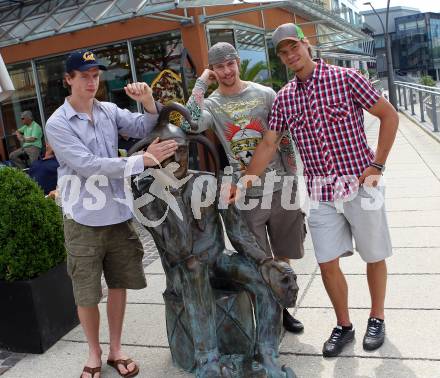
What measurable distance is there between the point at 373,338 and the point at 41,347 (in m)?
2.34

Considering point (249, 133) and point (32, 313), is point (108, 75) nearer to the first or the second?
point (32, 313)

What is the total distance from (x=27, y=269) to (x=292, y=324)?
197cm

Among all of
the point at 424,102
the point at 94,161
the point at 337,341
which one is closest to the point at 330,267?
the point at 337,341

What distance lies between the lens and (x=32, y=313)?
12.7 ft

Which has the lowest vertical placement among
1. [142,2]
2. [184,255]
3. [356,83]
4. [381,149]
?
[184,255]

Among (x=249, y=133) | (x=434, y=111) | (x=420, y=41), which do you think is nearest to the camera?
(x=249, y=133)

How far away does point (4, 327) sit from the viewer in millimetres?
3982

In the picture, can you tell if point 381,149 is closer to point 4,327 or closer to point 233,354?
point 233,354

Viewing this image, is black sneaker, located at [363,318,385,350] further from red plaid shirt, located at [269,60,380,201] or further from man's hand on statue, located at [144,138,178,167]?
man's hand on statue, located at [144,138,178,167]

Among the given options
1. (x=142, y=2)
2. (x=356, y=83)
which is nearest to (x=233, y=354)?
(x=356, y=83)

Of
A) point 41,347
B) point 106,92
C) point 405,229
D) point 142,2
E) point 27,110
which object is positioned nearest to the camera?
point 41,347

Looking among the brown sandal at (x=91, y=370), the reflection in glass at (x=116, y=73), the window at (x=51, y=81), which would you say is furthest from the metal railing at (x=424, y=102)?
the brown sandal at (x=91, y=370)

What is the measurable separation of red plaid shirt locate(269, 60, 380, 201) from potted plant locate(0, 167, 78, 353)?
1960 mm

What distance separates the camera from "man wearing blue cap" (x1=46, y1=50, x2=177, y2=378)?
9.92 ft
